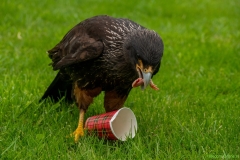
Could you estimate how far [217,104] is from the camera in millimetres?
5516

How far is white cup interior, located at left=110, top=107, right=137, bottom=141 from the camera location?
14.6 ft

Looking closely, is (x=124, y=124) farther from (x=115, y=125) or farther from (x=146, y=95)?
(x=146, y=95)

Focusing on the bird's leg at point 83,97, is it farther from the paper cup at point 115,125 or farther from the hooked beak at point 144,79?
the hooked beak at point 144,79

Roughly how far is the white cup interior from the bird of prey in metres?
0.27

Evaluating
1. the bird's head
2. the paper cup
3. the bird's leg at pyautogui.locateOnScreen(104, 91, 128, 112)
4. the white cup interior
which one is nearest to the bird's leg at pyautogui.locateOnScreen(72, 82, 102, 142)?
the bird's leg at pyautogui.locateOnScreen(104, 91, 128, 112)

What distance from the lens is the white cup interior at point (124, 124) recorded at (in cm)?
444

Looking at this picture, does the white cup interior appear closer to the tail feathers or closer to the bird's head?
the bird's head

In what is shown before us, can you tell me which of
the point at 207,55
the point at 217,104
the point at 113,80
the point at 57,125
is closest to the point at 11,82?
the point at 57,125

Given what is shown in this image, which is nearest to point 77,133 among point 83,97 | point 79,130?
point 79,130

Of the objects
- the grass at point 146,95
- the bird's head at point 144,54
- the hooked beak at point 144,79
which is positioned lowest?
the grass at point 146,95

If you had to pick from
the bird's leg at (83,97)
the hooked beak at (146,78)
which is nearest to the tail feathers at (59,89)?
the bird's leg at (83,97)

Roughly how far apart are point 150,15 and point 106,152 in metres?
7.29

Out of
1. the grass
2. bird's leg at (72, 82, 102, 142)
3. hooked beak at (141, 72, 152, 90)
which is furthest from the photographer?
bird's leg at (72, 82, 102, 142)

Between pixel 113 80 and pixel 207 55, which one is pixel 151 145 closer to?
pixel 113 80
